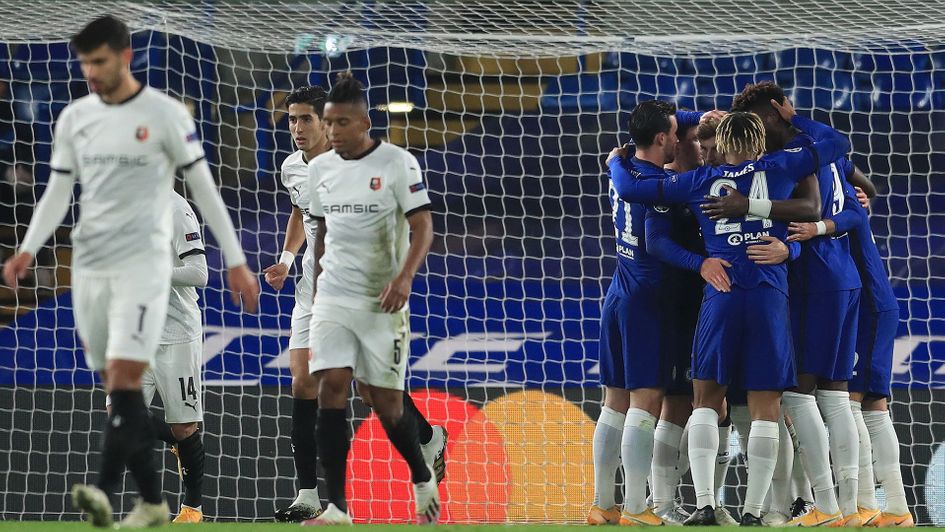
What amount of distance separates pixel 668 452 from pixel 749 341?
889 millimetres

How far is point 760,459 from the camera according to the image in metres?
5.18

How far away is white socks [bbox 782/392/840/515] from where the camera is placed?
5.27m

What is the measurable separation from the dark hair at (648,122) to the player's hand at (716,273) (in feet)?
2.34

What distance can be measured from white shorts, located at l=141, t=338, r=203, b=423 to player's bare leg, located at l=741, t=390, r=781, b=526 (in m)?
2.69

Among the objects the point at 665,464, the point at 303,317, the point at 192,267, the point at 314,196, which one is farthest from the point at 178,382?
the point at 665,464

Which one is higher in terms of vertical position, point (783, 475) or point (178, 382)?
point (178, 382)

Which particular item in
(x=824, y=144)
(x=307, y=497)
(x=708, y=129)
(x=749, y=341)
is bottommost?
(x=307, y=497)

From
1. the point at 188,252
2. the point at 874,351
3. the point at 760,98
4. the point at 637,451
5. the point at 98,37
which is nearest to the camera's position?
the point at 98,37

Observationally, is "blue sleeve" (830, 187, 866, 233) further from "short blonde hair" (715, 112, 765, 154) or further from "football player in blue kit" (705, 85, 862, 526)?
"short blonde hair" (715, 112, 765, 154)

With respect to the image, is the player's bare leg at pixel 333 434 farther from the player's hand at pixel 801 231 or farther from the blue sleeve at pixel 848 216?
the blue sleeve at pixel 848 216

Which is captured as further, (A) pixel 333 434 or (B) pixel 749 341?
(B) pixel 749 341

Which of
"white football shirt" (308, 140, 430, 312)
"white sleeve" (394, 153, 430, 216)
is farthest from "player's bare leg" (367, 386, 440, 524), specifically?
"white sleeve" (394, 153, 430, 216)

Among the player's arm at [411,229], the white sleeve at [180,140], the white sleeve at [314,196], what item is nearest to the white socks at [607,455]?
the player's arm at [411,229]

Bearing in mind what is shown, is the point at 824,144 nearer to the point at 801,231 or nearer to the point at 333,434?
the point at 801,231
